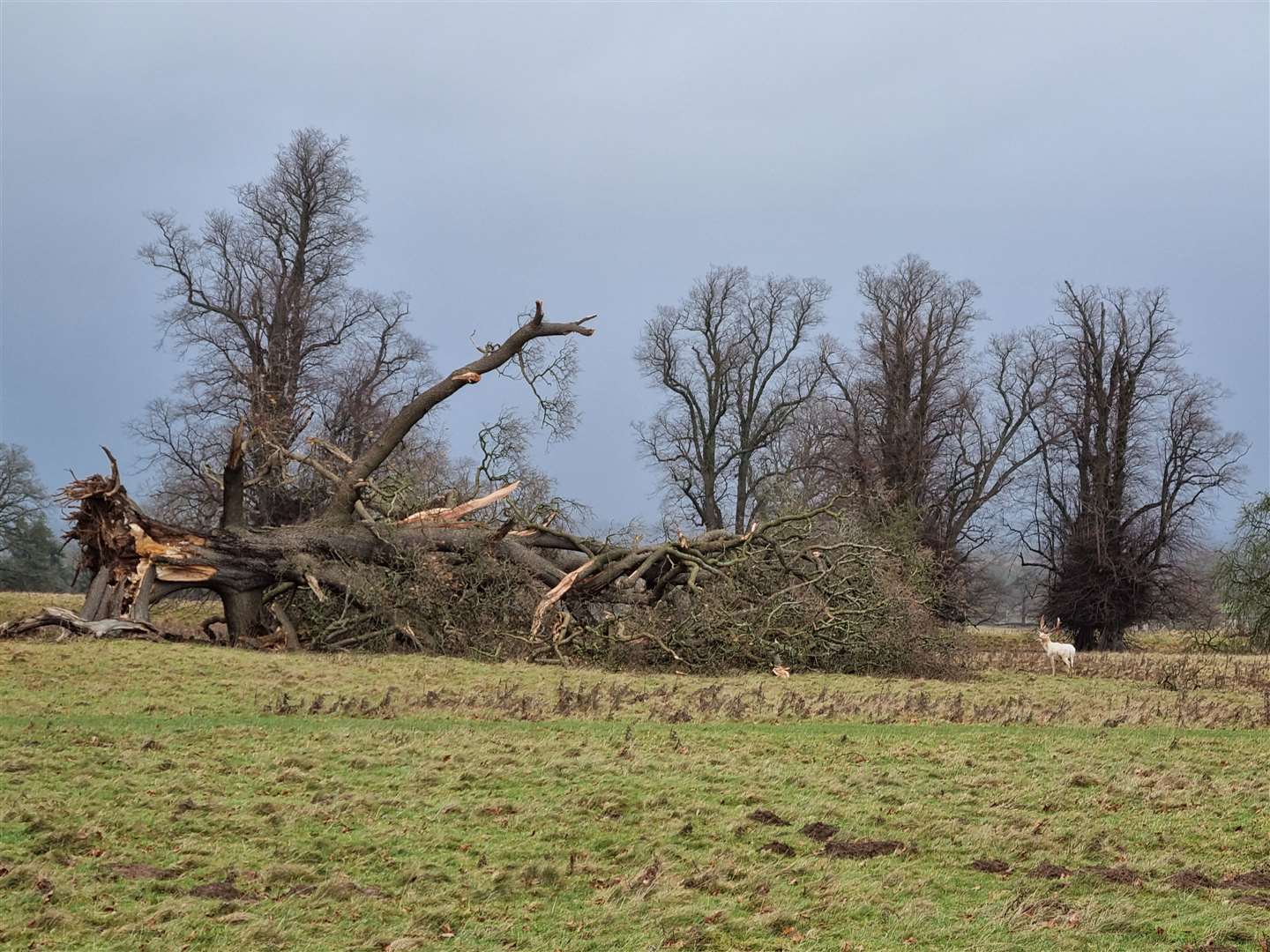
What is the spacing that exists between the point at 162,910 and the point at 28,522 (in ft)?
141

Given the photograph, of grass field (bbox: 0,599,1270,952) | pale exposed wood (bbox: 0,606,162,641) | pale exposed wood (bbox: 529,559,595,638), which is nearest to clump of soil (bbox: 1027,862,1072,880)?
grass field (bbox: 0,599,1270,952)

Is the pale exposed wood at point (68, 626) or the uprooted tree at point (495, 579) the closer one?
the pale exposed wood at point (68, 626)

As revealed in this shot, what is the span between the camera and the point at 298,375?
3045 centimetres

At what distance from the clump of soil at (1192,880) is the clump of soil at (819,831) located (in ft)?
6.41

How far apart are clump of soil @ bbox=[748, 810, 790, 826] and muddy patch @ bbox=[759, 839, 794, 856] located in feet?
1.14

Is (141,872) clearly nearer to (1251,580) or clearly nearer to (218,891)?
(218,891)

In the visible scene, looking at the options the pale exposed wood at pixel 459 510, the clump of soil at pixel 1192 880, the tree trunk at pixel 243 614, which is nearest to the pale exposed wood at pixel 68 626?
the tree trunk at pixel 243 614

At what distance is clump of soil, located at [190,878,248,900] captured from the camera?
19.5ft

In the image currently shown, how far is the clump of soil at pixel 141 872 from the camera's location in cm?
618

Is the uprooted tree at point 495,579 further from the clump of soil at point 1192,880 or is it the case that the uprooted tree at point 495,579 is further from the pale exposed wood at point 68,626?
the clump of soil at point 1192,880

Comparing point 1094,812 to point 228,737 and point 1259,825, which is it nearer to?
point 1259,825

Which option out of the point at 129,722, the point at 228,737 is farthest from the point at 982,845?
the point at 129,722

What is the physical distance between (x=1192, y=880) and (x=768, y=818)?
2.50m

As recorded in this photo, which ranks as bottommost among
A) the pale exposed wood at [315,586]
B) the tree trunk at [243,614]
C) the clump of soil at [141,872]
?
the clump of soil at [141,872]
